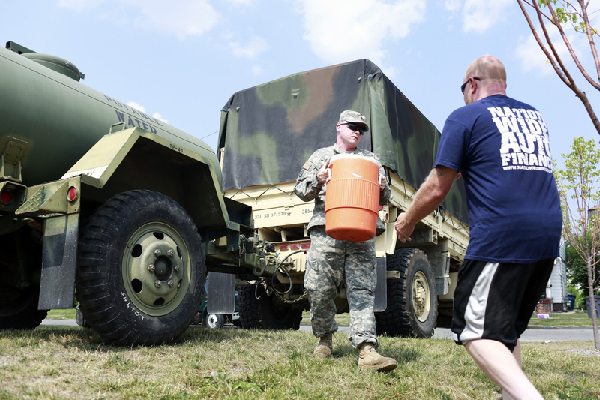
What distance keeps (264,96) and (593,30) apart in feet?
15.4

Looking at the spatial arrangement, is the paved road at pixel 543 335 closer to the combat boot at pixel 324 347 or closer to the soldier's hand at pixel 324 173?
the combat boot at pixel 324 347

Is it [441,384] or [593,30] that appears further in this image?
[593,30]

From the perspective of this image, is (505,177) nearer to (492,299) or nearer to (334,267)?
(492,299)

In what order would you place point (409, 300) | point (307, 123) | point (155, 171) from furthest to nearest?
point (307, 123) → point (409, 300) → point (155, 171)

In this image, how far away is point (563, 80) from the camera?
3555 millimetres

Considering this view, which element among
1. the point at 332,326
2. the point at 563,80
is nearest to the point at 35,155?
the point at 332,326

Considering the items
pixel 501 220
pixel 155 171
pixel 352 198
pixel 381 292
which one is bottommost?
pixel 381 292

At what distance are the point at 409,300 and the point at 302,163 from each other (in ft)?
7.52

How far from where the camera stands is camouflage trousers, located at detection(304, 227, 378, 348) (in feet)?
12.3

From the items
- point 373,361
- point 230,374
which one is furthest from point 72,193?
point 373,361

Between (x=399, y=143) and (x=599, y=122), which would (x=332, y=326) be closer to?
(x=599, y=122)

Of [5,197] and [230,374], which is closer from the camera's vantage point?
[230,374]

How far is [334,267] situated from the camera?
384 centimetres

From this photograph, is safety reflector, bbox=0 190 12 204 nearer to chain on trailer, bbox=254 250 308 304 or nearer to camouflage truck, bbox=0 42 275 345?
camouflage truck, bbox=0 42 275 345
